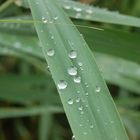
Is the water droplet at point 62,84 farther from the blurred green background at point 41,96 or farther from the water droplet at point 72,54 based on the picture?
the blurred green background at point 41,96

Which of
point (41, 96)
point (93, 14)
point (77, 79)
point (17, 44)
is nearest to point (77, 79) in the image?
point (77, 79)

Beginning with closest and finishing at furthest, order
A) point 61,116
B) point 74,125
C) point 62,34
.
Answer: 1. point 74,125
2. point 62,34
3. point 61,116

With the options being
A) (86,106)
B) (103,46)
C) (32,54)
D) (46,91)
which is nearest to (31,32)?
(32,54)

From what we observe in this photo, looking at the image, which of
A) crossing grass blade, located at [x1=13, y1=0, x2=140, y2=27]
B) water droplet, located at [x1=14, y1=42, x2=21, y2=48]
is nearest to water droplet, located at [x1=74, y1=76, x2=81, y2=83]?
crossing grass blade, located at [x1=13, y1=0, x2=140, y2=27]

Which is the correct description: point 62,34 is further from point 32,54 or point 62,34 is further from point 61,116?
point 61,116

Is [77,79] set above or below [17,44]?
above

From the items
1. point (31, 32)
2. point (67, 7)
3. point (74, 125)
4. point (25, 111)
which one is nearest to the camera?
point (74, 125)

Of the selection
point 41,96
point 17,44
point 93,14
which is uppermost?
point 93,14

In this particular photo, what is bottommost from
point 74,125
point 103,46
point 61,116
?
point 61,116

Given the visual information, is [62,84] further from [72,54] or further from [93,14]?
[93,14]
